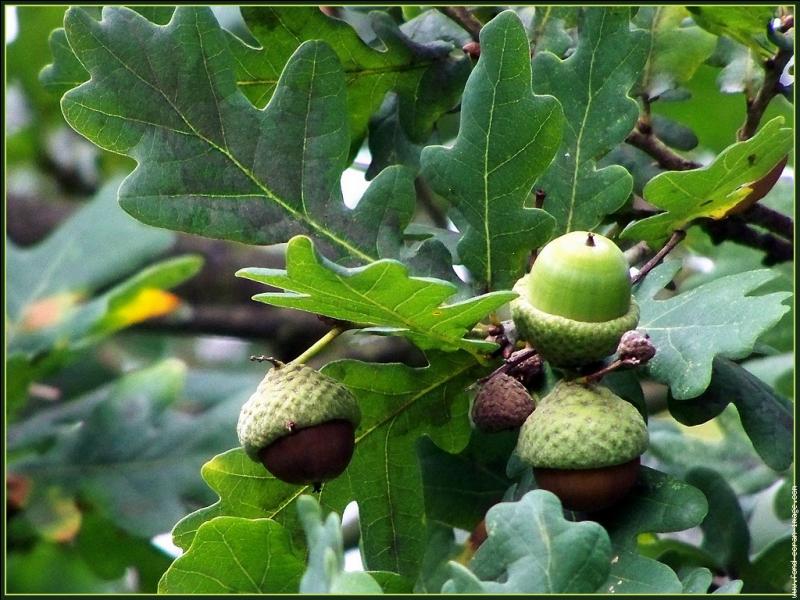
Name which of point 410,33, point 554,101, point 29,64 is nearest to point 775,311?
point 554,101

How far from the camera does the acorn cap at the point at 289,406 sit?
1111 millimetres

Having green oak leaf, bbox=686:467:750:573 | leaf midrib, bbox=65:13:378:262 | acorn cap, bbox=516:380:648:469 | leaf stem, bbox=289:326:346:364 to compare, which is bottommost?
green oak leaf, bbox=686:467:750:573

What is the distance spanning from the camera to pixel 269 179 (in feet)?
4.00

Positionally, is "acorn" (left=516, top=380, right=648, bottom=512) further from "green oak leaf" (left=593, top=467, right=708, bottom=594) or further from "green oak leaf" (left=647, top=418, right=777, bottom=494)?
"green oak leaf" (left=647, top=418, right=777, bottom=494)

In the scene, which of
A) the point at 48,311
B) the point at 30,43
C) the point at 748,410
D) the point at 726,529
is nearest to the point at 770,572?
the point at 726,529

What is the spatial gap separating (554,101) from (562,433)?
35 centimetres

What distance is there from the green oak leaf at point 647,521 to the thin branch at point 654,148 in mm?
462

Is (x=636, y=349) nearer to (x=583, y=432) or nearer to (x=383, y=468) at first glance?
(x=583, y=432)

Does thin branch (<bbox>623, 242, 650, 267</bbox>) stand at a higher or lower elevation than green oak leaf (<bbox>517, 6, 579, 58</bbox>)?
lower

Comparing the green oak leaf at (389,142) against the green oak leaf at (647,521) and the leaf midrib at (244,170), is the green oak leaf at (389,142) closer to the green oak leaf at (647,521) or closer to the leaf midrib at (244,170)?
the leaf midrib at (244,170)

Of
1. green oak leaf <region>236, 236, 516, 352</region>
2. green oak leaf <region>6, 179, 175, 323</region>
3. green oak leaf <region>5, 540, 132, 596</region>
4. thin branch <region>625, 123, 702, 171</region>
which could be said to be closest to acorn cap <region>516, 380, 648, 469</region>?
green oak leaf <region>236, 236, 516, 352</region>

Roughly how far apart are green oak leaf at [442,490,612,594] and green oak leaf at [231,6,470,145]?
61cm

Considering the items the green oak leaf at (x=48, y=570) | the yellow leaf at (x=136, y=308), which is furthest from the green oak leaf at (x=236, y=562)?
the green oak leaf at (x=48, y=570)

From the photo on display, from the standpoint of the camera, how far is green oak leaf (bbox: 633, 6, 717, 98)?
149 cm
